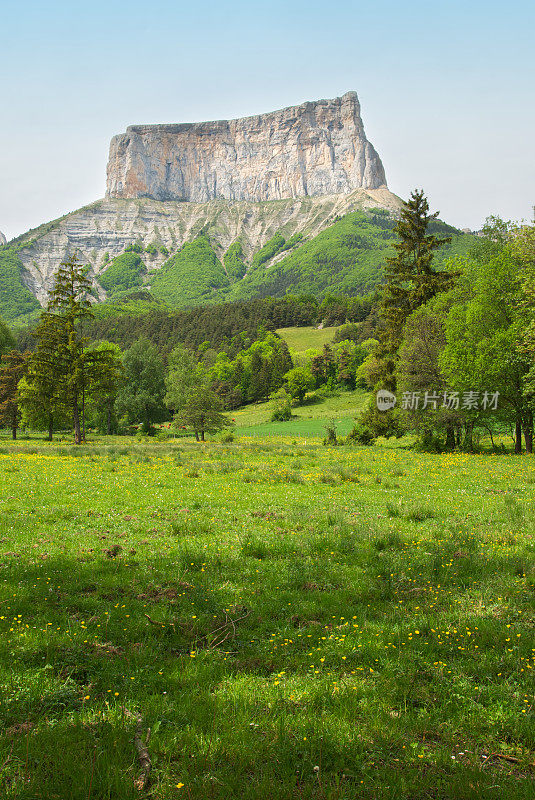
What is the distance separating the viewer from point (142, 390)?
72.2m

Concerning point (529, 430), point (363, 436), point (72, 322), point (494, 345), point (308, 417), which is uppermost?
point (72, 322)

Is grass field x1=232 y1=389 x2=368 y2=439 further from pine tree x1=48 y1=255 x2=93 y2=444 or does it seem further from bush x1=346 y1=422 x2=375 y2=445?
pine tree x1=48 y1=255 x2=93 y2=444

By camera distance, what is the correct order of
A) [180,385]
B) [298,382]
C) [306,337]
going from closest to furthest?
[180,385] → [298,382] → [306,337]

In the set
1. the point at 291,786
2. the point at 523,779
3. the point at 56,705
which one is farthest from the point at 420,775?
the point at 56,705

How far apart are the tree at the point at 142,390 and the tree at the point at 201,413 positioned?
468 inches

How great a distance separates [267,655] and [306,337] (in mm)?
153381

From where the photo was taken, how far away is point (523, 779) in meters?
3.69

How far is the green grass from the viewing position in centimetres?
14479

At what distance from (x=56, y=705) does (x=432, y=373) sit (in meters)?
33.9

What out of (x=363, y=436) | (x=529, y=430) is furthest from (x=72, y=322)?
(x=529, y=430)

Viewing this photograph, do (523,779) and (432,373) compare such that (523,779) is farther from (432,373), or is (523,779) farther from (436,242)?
(436,242)

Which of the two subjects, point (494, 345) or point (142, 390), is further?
point (142, 390)

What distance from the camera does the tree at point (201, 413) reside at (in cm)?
6003

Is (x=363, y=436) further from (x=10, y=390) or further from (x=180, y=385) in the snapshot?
(x=10, y=390)
